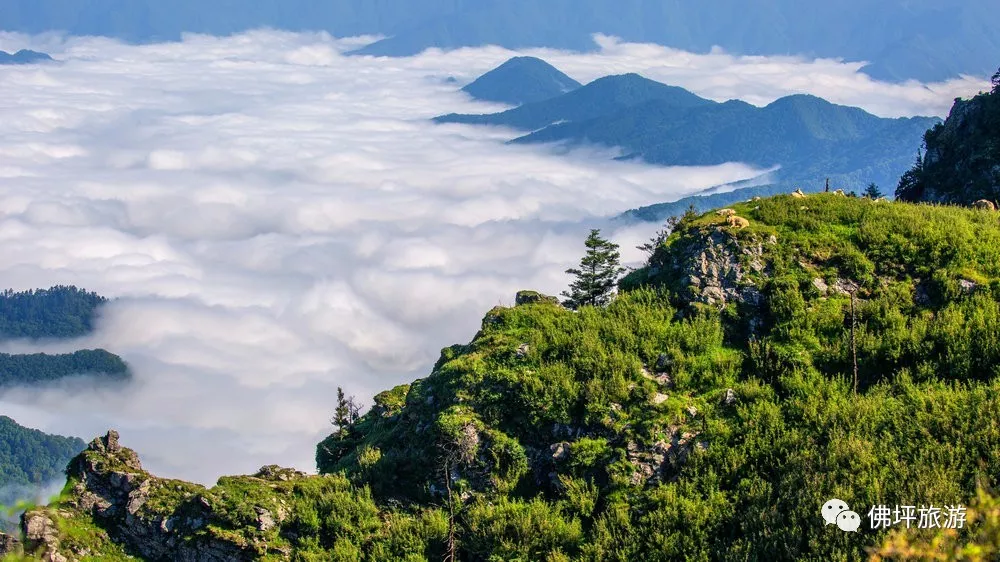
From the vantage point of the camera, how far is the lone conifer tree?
5066 cm

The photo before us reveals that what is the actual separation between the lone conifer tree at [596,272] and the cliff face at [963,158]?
1349 inches

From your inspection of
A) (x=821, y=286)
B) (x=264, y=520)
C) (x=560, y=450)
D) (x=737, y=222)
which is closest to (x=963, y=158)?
(x=737, y=222)

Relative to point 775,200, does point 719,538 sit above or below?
below

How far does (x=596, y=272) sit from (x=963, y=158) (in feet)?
144

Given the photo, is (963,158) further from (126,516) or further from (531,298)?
(126,516)

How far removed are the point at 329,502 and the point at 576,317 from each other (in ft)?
44.1

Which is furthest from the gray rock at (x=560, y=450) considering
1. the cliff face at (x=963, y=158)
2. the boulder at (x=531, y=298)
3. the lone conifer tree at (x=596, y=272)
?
the cliff face at (x=963, y=158)

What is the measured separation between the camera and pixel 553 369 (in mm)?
30156

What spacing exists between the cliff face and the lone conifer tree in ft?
112

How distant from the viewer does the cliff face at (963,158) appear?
66.5m

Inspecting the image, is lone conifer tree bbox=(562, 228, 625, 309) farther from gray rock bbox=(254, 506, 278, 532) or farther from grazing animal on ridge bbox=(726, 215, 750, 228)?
gray rock bbox=(254, 506, 278, 532)

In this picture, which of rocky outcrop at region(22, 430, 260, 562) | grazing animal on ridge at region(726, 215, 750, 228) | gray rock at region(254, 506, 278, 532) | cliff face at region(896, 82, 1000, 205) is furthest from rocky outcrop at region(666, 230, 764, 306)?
cliff face at region(896, 82, 1000, 205)

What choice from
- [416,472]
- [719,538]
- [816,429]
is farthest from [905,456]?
[416,472]

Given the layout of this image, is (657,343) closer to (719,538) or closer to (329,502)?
(719,538)
